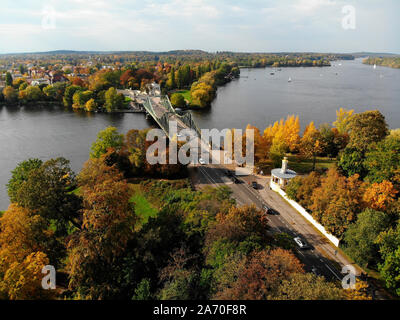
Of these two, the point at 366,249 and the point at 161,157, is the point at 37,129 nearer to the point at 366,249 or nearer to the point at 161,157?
the point at 161,157

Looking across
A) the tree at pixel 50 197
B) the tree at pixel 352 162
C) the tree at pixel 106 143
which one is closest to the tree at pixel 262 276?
the tree at pixel 50 197

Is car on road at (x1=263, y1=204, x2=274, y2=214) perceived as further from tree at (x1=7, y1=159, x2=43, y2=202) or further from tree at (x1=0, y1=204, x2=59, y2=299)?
tree at (x1=7, y1=159, x2=43, y2=202)

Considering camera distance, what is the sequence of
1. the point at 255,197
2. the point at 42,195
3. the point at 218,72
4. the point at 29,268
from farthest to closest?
the point at 218,72 < the point at 255,197 < the point at 42,195 < the point at 29,268

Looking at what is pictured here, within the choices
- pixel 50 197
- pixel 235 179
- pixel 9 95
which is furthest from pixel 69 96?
pixel 50 197

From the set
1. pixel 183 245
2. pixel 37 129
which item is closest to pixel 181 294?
pixel 183 245

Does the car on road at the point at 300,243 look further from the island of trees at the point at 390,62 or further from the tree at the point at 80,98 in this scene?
the island of trees at the point at 390,62

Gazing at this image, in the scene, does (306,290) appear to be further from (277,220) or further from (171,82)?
(171,82)

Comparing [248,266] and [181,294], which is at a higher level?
[248,266]
